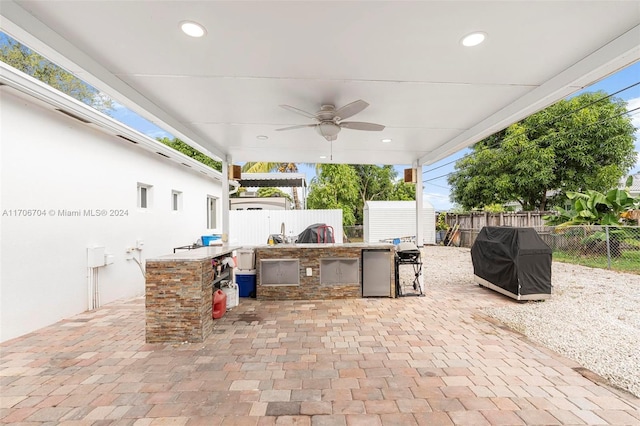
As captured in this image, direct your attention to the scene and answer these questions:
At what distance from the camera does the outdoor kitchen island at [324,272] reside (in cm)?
542

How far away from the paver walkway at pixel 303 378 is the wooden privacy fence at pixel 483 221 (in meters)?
9.61

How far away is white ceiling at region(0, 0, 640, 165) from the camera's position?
94.3 inches

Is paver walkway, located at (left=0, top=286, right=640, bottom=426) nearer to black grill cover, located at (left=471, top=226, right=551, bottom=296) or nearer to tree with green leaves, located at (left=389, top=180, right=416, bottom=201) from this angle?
black grill cover, located at (left=471, top=226, right=551, bottom=296)

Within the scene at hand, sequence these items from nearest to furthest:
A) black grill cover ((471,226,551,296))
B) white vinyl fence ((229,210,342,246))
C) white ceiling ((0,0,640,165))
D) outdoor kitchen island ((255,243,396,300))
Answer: white ceiling ((0,0,640,165))
black grill cover ((471,226,551,296))
outdoor kitchen island ((255,243,396,300))
white vinyl fence ((229,210,342,246))

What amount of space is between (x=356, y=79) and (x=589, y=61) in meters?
2.35

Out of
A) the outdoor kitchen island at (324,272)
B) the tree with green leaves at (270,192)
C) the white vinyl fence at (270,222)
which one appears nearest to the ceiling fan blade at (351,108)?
the outdoor kitchen island at (324,272)

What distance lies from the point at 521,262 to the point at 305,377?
13.9 feet

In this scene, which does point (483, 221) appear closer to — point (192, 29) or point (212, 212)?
point (212, 212)

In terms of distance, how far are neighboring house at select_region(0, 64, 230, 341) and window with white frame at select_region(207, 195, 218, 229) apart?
3723 mm

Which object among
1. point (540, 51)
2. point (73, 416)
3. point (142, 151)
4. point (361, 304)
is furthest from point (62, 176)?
point (540, 51)

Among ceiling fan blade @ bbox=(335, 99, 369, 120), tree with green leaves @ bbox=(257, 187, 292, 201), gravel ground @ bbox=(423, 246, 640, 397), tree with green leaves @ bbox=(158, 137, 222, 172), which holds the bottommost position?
gravel ground @ bbox=(423, 246, 640, 397)

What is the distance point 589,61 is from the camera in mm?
3031

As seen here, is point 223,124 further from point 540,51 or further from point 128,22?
point 540,51

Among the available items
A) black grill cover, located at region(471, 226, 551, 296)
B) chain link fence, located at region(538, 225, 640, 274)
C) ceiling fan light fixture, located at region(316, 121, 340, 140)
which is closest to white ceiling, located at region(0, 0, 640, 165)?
ceiling fan light fixture, located at region(316, 121, 340, 140)
